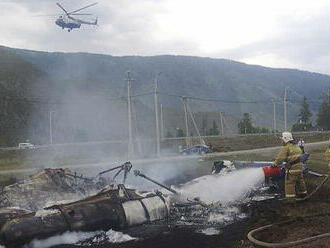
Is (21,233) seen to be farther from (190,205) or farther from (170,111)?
(170,111)

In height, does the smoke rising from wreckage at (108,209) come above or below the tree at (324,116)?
A: below

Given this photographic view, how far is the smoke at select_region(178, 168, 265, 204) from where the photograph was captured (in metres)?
15.8

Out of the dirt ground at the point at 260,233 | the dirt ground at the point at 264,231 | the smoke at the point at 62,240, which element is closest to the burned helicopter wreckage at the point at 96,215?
the smoke at the point at 62,240

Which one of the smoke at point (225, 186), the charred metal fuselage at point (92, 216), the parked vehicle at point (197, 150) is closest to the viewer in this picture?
the charred metal fuselage at point (92, 216)

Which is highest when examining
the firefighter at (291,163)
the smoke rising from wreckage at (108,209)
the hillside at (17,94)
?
the hillside at (17,94)

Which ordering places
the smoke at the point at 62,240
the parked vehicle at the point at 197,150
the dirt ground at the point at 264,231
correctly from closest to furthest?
1. the dirt ground at the point at 264,231
2. the smoke at the point at 62,240
3. the parked vehicle at the point at 197,150

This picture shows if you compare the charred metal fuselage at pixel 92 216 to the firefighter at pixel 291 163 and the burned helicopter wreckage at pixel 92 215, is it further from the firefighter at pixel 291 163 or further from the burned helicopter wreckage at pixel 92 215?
Result: the firefighter at pixel 291 163

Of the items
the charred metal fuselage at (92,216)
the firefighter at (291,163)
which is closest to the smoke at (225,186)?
the charred metal fuselage at (92,216)

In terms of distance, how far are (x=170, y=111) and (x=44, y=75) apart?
156 feet

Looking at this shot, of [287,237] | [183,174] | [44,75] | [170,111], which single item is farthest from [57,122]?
[287,237]

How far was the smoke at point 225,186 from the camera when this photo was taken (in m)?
15.8

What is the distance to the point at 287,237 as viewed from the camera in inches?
369

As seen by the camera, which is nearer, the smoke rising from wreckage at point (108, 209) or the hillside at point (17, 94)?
the smoke rising from wreckage at point (108, 209)

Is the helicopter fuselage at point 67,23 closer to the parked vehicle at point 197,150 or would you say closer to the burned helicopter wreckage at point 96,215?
the parked vehicle at point 197,150
